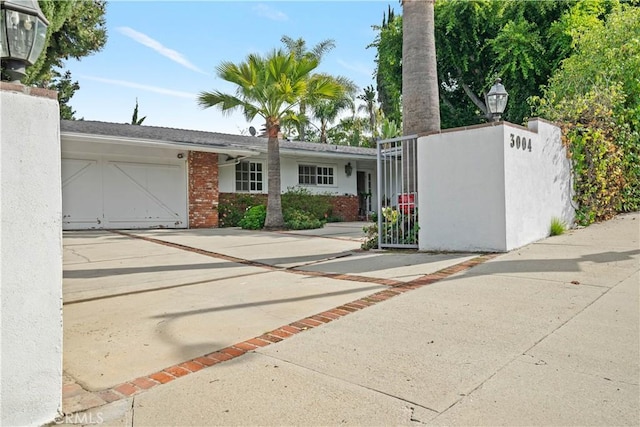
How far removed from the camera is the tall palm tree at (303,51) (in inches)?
564

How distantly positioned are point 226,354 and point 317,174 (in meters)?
16.3

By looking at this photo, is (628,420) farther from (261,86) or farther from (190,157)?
(190,157)

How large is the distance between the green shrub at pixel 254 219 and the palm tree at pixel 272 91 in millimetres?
568

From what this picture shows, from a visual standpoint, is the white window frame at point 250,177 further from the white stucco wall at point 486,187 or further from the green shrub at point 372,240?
the white stucco wall at point 486,187

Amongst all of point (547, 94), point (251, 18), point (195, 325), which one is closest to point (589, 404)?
point (195, 325)

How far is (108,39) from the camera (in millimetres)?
17516

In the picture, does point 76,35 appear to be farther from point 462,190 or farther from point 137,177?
point 462,190

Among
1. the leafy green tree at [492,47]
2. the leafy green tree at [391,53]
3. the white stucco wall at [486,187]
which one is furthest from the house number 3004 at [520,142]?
the leafy green tree at [391,53]

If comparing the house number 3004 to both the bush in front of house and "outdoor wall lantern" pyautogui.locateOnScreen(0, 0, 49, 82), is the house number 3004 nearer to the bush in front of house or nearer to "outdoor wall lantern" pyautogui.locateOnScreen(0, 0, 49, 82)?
"outdoor wall lantern" pyautogui.locateOnScreen(0, 0, 49, 82)

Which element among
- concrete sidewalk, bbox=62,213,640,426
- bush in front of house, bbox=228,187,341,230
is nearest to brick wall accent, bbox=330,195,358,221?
bush in front of house, bbox=228,187,341,230

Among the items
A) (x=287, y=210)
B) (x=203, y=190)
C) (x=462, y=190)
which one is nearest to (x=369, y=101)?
(x=287, y=210)

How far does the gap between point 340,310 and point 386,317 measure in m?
0.49

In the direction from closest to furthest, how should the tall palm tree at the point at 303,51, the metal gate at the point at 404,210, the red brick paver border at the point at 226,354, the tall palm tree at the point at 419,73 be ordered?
the red brick paver border at the point at 226,354 < the metal gate at the point at 404,210 < the tall palm tree at the point at 419,73 < the tall palm tree at the point at 303,51

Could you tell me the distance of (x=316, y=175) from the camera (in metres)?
19.1
